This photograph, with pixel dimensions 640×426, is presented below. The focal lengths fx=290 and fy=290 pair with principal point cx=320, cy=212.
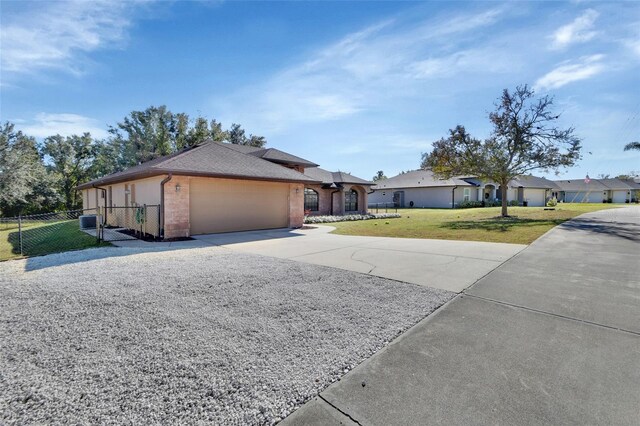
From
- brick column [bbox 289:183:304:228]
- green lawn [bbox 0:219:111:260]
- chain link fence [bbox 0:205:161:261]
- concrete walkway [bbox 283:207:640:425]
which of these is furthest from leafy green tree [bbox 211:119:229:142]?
concrete walkway [bbox 283:207:640:425]

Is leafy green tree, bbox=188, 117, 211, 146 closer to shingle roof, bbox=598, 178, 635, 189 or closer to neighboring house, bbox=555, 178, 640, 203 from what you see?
neighboring house, bbox=555, 178, 640, 203

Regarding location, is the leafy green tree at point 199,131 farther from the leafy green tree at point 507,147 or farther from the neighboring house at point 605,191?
the neighboring house at point 605,191

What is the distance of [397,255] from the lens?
841 cm

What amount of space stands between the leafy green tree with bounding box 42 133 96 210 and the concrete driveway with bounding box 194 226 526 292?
38280 mm

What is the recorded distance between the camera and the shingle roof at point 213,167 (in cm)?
1104

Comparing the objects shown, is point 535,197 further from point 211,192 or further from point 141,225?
point 141,225

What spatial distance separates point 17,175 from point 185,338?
34.4m

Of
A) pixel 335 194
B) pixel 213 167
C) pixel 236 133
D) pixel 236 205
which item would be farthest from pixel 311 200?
pixel 236 133

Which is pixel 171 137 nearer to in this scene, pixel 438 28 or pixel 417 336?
pixel 438 28

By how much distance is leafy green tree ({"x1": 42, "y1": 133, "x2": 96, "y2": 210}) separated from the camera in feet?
125

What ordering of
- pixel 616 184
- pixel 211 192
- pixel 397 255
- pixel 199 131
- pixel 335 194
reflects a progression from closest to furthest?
pixel 397 255 → pixel 211 192 → pixel 335 194 → pixel 199 131 → pixel 616 184

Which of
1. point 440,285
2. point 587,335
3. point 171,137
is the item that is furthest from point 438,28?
point 171,137

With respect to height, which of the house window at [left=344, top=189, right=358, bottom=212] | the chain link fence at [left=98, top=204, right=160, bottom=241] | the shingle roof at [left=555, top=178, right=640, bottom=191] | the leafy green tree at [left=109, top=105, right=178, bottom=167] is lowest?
the chain link fence at [left=98, top=204, right=160, bottom=241]

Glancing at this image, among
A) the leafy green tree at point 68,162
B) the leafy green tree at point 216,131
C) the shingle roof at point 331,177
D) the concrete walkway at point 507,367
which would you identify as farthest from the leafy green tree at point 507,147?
the leafy green tree at point 68,162
